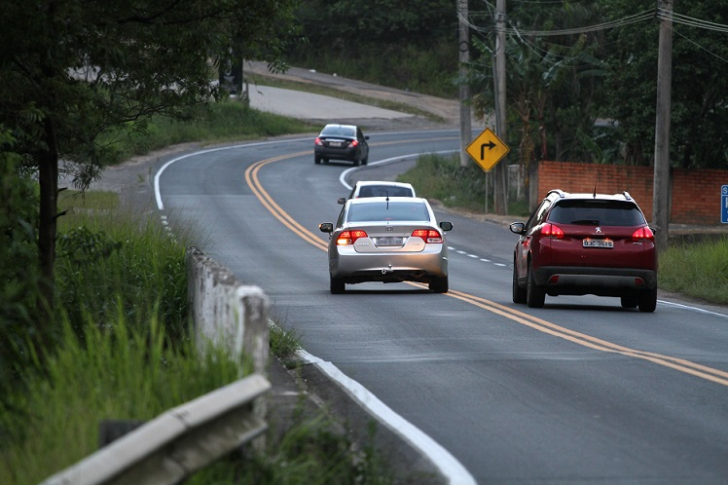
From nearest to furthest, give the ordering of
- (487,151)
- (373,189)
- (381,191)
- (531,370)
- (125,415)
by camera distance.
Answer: (125,415), (531,370), (373,189), (381,191), (487,151)

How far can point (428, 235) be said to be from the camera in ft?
68.3

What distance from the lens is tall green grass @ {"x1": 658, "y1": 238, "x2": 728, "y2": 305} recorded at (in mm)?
23016

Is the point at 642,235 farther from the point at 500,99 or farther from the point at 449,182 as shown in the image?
the point at 449,182

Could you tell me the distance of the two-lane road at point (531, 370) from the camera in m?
8.12

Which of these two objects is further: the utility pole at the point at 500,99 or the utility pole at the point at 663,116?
the utility pole at the point at 500,99

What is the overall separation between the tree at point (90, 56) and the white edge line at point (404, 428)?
228 cm

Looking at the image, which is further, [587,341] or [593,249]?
[593,249]

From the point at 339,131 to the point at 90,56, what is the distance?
161ft

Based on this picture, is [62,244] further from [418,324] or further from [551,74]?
[551,74]

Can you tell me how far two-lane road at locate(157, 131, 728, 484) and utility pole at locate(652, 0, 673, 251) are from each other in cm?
419

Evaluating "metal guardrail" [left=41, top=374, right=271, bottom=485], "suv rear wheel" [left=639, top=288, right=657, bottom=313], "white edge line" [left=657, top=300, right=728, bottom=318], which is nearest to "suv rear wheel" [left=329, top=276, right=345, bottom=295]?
"suv rear wheel" [left=639, top=288, right=657, bottom=313]

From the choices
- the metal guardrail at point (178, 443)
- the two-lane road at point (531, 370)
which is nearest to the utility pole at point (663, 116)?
the two-lane road at point (531, 370)

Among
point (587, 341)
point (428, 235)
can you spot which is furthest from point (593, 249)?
point (587, 341)

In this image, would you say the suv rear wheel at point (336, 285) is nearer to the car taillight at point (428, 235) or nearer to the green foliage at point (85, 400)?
the car taillight at point (428, 235)
